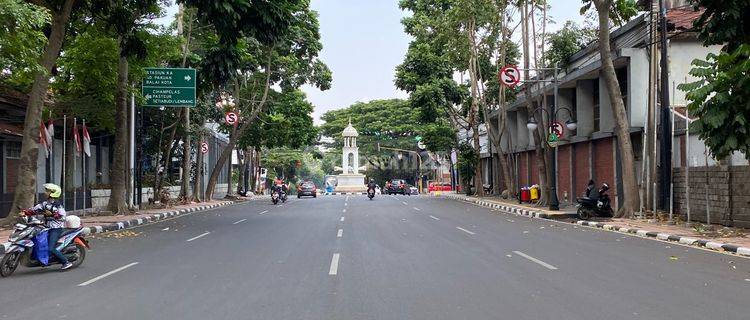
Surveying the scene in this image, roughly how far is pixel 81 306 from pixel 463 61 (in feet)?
108

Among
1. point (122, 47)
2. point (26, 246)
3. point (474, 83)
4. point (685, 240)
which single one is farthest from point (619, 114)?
point (26, 246)

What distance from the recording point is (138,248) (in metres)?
13.9

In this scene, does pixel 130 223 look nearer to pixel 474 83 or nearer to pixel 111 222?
pixel 111 222

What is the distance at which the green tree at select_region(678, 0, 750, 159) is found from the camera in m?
13.7

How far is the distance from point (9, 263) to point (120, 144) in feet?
49.0

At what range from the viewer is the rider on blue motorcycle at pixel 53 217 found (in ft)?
33.9

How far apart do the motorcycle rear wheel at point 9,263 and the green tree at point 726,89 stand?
536 inches

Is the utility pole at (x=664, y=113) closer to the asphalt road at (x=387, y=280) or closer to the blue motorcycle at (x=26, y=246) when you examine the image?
the asphalt road at (x=387, y=280)

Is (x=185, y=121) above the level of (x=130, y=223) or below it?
Result: above

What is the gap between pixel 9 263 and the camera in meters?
10.1

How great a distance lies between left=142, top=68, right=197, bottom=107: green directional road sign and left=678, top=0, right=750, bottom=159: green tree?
18.8 metres

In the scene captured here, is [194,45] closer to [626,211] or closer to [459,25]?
[459,25]

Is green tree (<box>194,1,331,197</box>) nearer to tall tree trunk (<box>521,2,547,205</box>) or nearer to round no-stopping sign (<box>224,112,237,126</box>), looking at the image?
round no-stopping sign (<box>224,112,237,126</box>)

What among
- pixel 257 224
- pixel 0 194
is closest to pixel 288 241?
pixel 257 224
